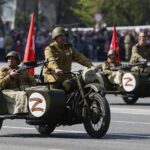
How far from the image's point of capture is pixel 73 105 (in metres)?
14.2

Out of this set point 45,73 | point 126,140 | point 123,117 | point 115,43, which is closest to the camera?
point 126,140

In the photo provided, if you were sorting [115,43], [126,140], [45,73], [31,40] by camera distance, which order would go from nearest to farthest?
[126,140] < [45,73] < [31,40] < [115,43]

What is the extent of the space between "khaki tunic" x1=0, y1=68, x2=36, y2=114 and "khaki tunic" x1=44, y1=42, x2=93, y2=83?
321 mm

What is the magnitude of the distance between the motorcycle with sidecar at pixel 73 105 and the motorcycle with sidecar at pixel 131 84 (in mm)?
7879

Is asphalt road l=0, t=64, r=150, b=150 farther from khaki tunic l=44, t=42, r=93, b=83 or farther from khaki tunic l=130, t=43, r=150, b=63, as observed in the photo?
khaki tunic l=130, t=43, r=150, b=63

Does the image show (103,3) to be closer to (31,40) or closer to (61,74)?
(31,40)

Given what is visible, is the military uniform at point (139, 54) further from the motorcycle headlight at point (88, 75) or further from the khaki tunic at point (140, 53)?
the motorcycle headlight at point (88, 75)

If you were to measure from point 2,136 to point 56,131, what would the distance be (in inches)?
47.4

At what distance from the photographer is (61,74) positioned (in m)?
14.3

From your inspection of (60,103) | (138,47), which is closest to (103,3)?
(138,47)

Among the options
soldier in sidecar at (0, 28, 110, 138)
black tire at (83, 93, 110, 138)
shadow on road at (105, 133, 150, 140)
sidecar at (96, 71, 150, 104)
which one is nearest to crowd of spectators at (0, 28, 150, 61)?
sidecar at (96, 71, 150, 104)

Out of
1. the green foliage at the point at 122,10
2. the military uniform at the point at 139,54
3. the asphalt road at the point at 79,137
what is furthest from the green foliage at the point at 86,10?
the asphalt road at the point at 79,137

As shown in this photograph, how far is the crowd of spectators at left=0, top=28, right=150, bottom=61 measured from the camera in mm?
45750

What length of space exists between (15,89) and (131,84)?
25.7 ft
